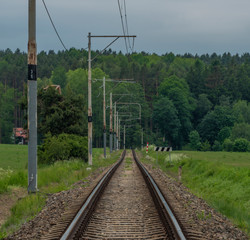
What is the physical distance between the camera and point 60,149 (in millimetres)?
30484

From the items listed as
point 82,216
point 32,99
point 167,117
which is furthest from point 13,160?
point 167,117

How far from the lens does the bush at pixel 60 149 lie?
30.5m

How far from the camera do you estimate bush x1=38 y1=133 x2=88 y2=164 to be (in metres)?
30.5

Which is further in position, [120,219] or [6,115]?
[6,115]

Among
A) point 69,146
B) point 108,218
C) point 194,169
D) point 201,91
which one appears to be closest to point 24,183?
point 108,218

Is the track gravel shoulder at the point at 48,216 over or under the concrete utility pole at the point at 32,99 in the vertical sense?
under

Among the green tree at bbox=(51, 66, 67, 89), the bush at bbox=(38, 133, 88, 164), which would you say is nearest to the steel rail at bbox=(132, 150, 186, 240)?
the bush at bbox=(38, 133, 88, 164)

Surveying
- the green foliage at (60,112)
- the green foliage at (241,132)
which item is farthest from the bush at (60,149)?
Result: the green foliage at (241,132)

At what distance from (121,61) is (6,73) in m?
51.4

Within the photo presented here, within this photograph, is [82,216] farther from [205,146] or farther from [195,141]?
[195,141]

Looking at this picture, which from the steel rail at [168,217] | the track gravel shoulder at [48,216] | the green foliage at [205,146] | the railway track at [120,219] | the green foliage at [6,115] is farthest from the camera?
the green foliage at [6,115]

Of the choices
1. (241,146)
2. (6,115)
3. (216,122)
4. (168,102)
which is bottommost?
(241,146)

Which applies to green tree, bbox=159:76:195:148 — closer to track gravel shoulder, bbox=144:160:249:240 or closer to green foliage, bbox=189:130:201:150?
green foliage, bbox=189:130:201:150

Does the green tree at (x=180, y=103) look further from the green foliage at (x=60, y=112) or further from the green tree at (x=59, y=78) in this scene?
the green foliage at (x=60, y=112)
